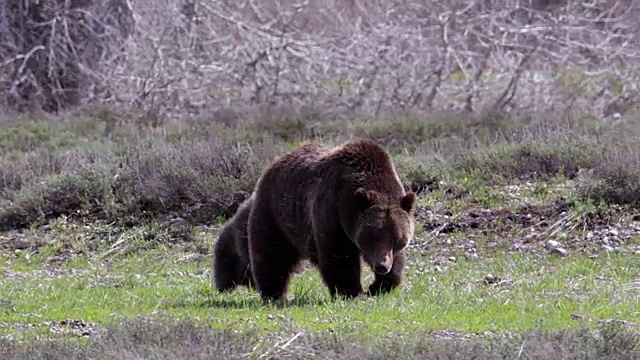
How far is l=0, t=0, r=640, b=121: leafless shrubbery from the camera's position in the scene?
79.5 feet

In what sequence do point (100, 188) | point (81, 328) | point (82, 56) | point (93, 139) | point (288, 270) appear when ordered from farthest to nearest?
point (82, 56), point (93, 139), point (100, 188), point (288, 270), point (81, 328)

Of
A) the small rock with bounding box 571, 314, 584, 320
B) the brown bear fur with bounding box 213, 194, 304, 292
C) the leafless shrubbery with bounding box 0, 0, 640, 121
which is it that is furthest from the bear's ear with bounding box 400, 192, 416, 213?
the leafless shrubbery with bounding box 0, 0, 640, 121

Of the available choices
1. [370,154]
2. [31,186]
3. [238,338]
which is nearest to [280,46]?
[31,186]

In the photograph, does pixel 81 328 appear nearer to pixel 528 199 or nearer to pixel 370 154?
pixel 370 154

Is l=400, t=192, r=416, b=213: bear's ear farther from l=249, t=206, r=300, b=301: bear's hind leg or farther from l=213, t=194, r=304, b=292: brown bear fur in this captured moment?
l=213, t=194, r=304, b=292: brown bear fur

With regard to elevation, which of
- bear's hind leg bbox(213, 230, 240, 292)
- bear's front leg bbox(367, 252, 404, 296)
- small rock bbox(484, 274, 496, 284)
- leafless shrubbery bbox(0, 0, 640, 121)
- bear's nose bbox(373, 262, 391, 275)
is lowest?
leafless shrubbery bbox(0, 0, 640, 121)

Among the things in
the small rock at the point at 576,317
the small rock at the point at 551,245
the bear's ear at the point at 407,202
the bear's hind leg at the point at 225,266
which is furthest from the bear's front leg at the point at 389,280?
the small rock at the point at 551,245

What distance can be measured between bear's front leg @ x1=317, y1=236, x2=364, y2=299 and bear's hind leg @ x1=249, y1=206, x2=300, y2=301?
26.0 inches

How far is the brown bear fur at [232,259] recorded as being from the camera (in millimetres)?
11047

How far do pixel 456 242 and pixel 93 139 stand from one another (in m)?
9.10

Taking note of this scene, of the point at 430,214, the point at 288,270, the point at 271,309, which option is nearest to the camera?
the point at 271,309

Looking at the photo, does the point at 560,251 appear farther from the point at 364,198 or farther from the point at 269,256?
the point at 364,198

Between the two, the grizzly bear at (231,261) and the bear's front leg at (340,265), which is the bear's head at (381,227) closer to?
the bear's front leg at (340,265)

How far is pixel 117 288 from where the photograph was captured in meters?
12.0
